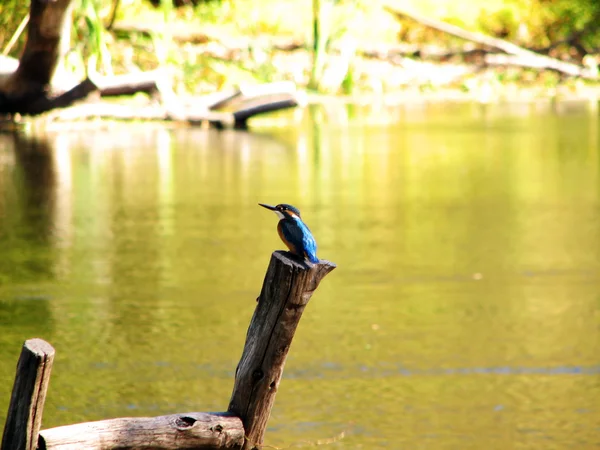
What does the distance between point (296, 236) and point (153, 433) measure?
877mm

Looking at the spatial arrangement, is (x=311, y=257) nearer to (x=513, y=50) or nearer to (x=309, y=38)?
(x=309, y=38)

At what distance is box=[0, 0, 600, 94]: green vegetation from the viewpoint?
78.0 feet

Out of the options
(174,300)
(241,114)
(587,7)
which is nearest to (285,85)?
(241,114)

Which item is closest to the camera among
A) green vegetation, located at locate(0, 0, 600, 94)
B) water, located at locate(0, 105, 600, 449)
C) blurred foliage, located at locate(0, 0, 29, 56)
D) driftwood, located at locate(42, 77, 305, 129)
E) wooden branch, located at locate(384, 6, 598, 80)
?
water, located at locate(0, 105, 600, 449)

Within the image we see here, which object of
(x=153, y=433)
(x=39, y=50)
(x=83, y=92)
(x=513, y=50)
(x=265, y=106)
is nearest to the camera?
(x=153, y=433)

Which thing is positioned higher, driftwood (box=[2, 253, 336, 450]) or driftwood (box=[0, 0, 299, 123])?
driftwood (box=[0, 0, 299, 123])

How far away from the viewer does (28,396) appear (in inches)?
144

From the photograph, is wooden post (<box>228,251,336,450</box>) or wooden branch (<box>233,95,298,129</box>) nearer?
wooden post (<box>228,251,336,450</box>)

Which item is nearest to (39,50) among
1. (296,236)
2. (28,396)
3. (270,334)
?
(296,236)

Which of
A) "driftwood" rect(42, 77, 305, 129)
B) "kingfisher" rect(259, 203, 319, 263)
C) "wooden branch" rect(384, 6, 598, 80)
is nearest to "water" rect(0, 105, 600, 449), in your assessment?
"kingfisher" rect(259, 203, 319, 263)

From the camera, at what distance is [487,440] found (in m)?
5.34

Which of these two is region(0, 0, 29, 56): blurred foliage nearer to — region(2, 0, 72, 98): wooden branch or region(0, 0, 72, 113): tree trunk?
region(0, 0, 72, 113): tree trunk

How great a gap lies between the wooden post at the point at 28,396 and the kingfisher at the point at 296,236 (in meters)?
0.99

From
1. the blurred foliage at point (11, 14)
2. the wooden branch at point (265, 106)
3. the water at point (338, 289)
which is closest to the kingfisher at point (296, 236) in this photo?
the water at point (338, 289)
